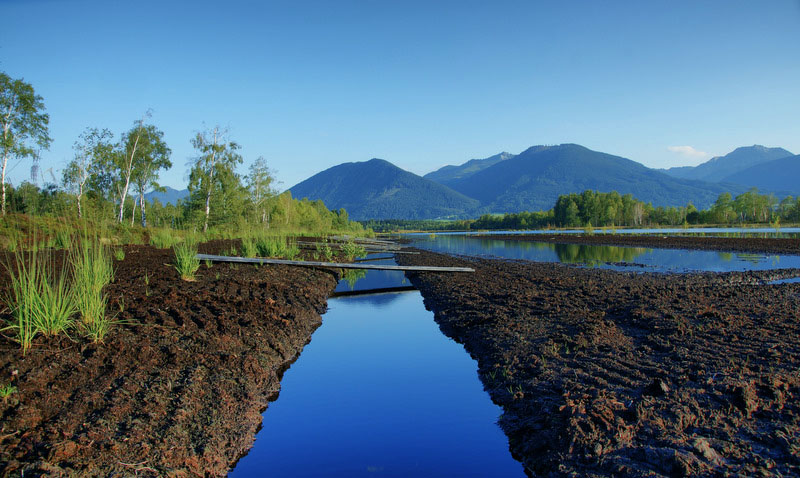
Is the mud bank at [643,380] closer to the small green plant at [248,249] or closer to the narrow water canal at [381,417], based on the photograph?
the narrow water canal at [381,417]

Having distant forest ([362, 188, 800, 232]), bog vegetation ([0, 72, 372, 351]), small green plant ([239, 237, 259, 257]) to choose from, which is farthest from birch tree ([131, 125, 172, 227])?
distant forest ([362, 188, 800, 232])

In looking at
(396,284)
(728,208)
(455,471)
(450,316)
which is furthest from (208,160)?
(728,208)

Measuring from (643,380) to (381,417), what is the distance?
3.03 metres

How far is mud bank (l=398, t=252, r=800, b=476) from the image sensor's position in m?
3.32

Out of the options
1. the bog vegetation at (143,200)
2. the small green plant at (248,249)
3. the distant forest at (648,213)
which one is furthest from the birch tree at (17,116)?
the distant forest at (648,213)

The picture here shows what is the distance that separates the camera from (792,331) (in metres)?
6.58

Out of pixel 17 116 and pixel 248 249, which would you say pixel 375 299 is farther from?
pixel 17 116

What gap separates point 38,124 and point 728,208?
113596 millimetres

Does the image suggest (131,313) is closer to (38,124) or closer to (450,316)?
(450,316)

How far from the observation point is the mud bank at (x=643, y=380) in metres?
3.32

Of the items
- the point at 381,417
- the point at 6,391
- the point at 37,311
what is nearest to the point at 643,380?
the point at 381,417

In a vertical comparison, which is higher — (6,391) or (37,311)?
(37,311)

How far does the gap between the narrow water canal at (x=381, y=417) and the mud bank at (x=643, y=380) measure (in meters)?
0.35

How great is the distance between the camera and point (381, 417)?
4953 millimetres
